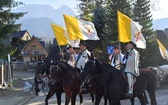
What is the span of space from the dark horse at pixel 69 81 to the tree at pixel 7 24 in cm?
816

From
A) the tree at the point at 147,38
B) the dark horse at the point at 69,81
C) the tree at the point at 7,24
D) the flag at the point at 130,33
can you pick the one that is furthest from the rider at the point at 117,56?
the tree at the point at 147,38

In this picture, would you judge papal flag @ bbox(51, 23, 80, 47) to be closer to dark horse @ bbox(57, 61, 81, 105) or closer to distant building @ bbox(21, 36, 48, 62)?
dark horse @ bbox(57, 61, 81, 105)

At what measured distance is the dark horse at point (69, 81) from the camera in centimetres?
1103

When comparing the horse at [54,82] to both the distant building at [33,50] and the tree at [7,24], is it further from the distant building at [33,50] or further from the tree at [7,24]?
the distant building at [33,50]

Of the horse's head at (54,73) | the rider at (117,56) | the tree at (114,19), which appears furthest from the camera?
the tree at (114,19)

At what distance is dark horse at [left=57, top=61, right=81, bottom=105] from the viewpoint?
11.0m

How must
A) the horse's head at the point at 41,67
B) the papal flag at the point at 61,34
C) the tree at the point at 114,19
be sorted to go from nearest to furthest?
the horse's head at the point at 41,67
the papal flag at the point at 61,34
the tree at the point at 114,19

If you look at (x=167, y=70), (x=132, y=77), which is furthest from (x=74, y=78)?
(x=167, y=70)

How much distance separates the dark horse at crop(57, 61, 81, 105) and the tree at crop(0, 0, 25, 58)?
816 centimetres

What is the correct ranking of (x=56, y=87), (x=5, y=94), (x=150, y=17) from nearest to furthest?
1. (x=56, y=87)
2. (x=5, y=94)
3. (x=150, y=17)

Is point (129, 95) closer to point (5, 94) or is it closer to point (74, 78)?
point (74, 78)

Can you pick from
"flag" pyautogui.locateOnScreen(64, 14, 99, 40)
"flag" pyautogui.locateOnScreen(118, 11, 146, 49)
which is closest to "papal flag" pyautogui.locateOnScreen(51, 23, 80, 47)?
"flag" pyautogui.locateOnScreen(64, 14, 99, 40)

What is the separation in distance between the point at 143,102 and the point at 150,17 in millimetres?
22615

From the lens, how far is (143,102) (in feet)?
34.7
